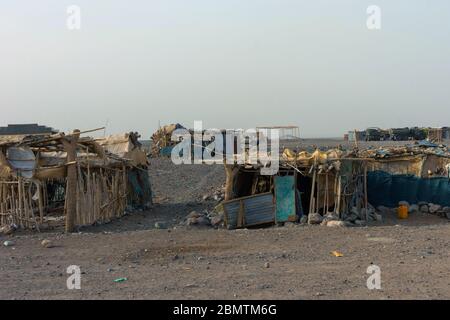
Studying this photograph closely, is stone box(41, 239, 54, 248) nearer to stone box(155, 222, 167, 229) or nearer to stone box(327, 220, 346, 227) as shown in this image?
stone box(155, 222, 167, 229)

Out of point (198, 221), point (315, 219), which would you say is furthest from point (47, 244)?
point (315, 219)

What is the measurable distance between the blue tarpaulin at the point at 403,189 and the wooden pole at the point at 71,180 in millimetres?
9284

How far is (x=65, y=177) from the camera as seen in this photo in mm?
15203

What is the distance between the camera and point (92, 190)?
16.0 meters

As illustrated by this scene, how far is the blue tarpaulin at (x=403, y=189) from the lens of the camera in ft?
60.9

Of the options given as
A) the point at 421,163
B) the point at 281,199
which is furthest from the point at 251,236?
the point at 421,163

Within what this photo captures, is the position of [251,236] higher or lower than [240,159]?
lower

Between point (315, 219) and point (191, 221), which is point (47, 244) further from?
point (315, 219)

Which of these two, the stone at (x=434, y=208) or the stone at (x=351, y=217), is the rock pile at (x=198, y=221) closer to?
the stone at (x=351, y=217)

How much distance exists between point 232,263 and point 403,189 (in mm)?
10293

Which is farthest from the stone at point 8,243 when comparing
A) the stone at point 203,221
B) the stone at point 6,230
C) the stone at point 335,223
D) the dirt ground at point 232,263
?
the stone at point 335,223
